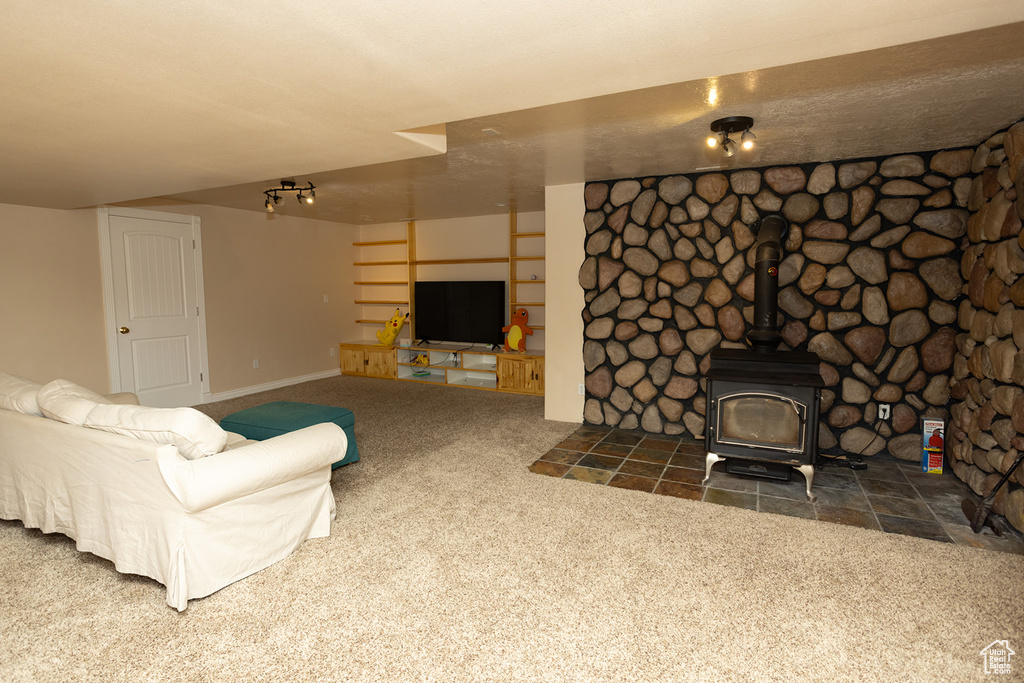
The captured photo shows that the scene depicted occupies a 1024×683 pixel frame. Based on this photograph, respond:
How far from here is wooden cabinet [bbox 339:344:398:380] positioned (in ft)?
23.5

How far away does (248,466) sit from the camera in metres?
2.22

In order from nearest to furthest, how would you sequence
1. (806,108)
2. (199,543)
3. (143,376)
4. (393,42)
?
→ 1. (393,42)
2. (199,543)
3. (806,108)
4. (143,376)

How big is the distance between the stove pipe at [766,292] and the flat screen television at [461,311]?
11.1ft

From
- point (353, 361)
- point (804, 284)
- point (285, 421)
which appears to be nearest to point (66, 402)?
point (285, 421)

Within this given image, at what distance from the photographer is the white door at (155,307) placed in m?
5.11

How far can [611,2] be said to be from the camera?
1.35 metres

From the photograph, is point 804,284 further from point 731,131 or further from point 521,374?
point 521,374

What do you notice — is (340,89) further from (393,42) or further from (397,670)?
(397,670)

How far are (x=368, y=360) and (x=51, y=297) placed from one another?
341cm

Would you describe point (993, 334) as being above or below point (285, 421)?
above

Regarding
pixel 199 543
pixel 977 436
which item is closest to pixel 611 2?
pixel 199 543

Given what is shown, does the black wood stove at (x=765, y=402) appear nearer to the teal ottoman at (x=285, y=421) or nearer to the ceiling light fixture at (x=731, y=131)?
the ceiling light fixture at (x=731, y=131)

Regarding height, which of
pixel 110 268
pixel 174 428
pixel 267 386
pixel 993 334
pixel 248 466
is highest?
pixel 110 268

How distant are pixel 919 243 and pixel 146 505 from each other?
15.4ft
